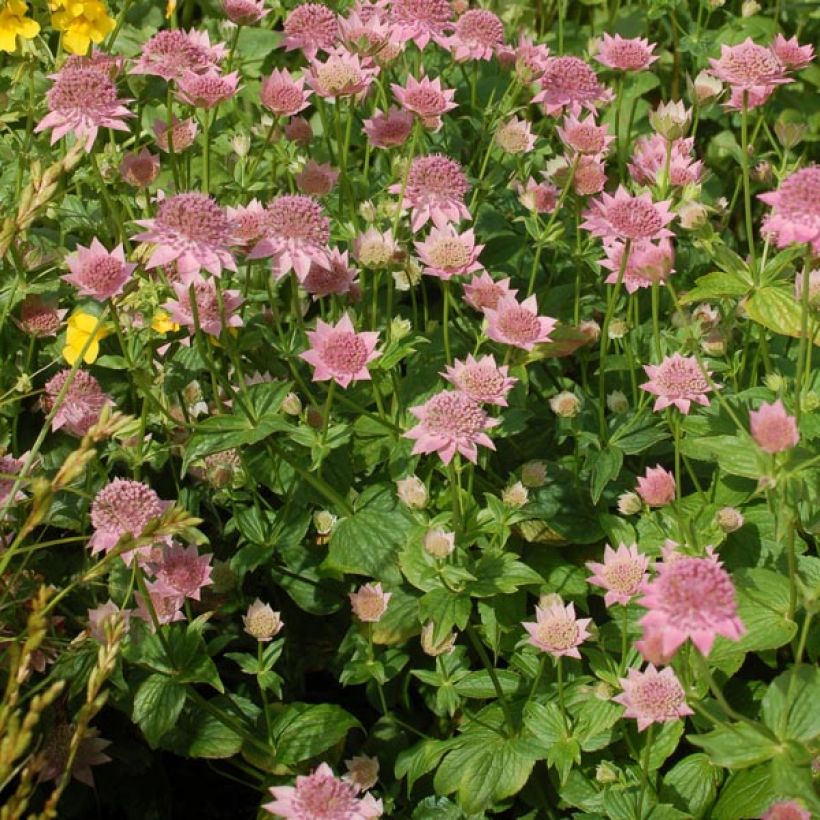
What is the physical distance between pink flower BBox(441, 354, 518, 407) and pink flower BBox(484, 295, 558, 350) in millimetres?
86

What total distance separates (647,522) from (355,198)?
2.50 feet

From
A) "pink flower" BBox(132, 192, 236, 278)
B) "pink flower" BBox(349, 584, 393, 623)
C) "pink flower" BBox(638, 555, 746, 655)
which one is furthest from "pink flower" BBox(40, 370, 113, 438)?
"pink flower" BBox(638, 555, 746, 655)

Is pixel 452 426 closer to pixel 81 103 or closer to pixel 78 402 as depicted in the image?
pixel 78 402

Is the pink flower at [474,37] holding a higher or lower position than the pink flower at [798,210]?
lower

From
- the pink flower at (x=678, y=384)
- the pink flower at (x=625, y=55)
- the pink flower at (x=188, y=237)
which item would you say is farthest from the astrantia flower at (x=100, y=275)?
the pink flower at (x=625, y=55)

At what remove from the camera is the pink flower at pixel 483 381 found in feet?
5.70

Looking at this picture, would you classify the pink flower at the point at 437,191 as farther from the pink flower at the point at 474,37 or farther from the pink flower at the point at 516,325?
the pink flower at the point at 474,37

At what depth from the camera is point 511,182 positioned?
2359 millimetres

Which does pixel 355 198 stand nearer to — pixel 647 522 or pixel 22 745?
pixel 647 522

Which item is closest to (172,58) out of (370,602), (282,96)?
(282,96)

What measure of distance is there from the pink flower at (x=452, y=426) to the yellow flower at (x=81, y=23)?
40.3 inches

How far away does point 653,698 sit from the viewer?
1.63 meters

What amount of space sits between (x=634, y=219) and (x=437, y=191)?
0.98 ft

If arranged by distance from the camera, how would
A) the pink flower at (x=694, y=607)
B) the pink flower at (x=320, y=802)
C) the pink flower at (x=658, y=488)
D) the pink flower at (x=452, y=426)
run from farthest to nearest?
the pink flower at (x=658, y=488) → the pink flower at (x=452, y=426) → the pink flower at (x=320, y=802) → the pink flower at (x=694, y=607)
